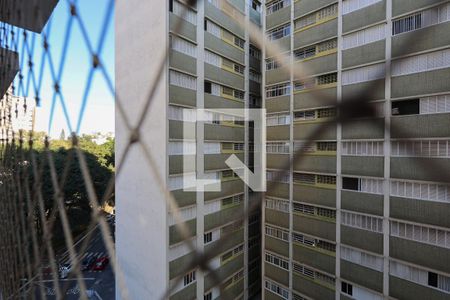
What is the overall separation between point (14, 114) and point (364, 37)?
11.6 ft

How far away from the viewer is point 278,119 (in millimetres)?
4414

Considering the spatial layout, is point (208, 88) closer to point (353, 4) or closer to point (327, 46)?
point (327, 46)

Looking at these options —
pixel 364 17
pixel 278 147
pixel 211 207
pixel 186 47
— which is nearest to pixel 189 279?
pixel 211 207

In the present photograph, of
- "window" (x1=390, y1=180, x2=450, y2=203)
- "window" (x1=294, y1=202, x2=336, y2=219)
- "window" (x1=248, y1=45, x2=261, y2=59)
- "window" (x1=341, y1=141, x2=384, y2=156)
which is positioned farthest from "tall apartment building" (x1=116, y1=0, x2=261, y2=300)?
"window" (x1=390, y1=180, x2=450, y2=203)

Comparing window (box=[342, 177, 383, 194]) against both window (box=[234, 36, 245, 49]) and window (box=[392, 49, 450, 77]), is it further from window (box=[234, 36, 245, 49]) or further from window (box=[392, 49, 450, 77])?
window (box=[234, 36, 245, 49])

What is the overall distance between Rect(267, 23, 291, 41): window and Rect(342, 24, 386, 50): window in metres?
1.06

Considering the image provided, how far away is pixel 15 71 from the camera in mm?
1172

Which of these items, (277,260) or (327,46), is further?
A: (277,260)

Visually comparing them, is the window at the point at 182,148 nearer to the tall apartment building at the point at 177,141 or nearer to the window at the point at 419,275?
the tall apartment building at the point at 177,141

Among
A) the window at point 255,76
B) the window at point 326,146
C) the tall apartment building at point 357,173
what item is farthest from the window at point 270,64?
the window at point 326,146

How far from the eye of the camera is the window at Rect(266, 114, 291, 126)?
4.28 m

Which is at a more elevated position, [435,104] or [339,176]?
[435,104]

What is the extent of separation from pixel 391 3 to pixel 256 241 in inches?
169

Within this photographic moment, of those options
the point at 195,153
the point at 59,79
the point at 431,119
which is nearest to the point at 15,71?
the point at 59,79
